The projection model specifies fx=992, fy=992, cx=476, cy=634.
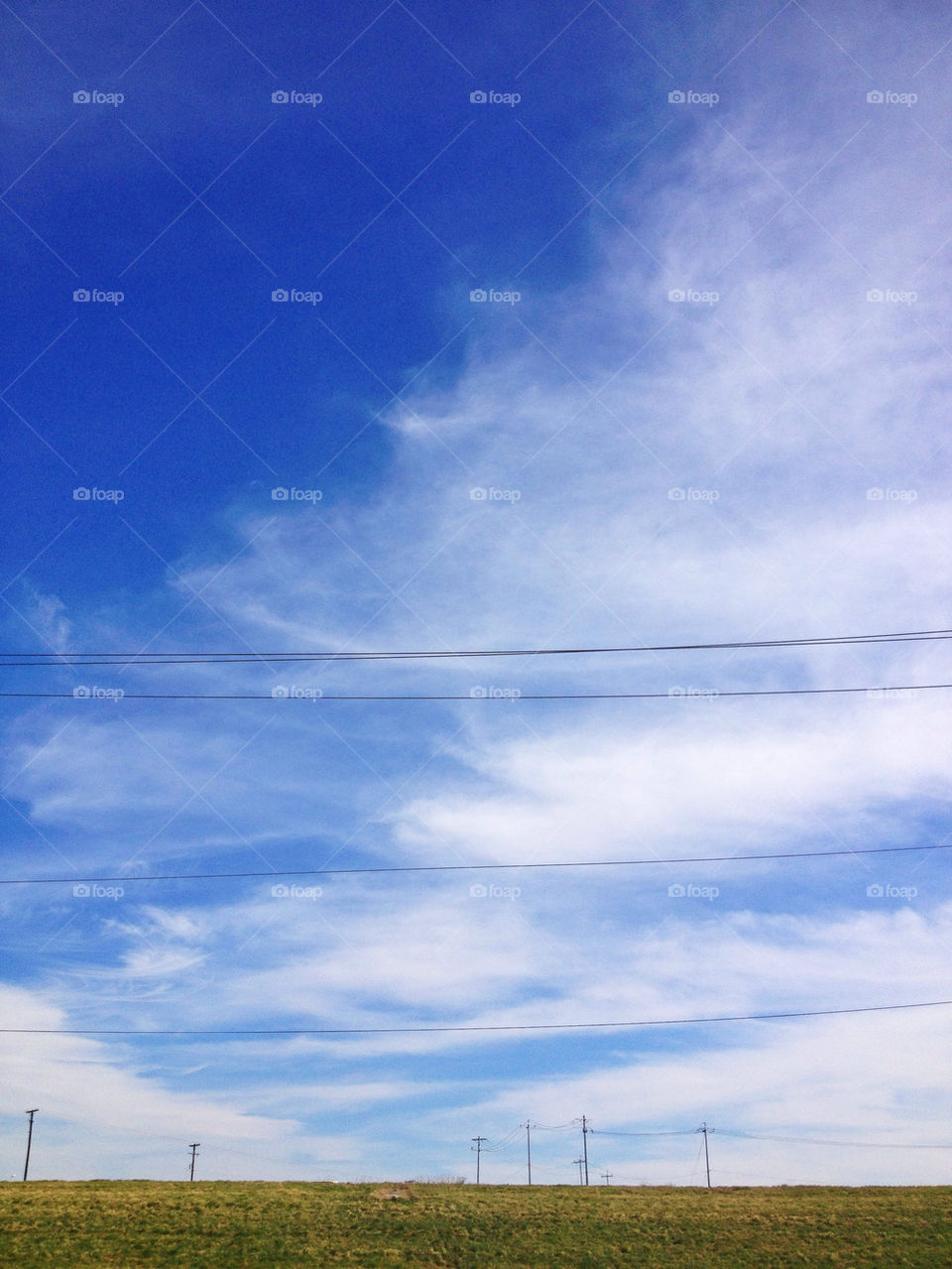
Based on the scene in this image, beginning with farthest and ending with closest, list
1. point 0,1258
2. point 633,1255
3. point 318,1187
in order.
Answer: point 318,1187 → point 633,1255 → point 0,1258

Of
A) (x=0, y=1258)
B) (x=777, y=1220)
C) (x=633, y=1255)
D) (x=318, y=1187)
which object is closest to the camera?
(x=0, y=1258)

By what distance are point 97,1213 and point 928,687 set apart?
44787mm

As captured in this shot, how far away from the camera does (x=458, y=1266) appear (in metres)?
42.7

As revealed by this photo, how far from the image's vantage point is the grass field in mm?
43125

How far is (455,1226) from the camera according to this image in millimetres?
48250

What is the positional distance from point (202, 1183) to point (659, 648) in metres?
46.9

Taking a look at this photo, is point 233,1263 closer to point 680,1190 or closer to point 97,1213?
point 97,1213

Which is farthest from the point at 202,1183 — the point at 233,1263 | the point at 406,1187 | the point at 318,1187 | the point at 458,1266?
the point at 458,1266

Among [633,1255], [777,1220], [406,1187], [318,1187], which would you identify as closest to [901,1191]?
[777,1220]

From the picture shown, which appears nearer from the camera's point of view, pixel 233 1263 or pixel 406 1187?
pixel 233 1263

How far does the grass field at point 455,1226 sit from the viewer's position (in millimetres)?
43125

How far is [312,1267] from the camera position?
136 ft

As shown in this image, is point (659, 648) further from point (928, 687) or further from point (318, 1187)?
point (318, 1187)

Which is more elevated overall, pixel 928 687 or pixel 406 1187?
pixel 928 687
